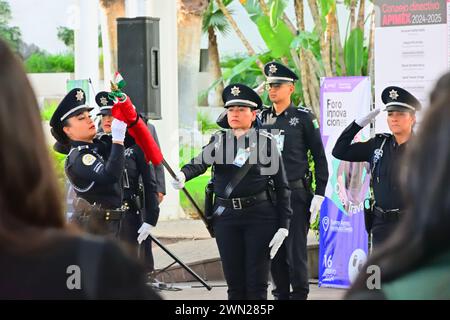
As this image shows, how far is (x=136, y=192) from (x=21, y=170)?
6.61 metres

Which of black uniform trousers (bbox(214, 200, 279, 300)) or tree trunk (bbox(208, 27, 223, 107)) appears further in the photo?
tree trunk (bbox(208, 27, 223, 107))

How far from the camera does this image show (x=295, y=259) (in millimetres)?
8398

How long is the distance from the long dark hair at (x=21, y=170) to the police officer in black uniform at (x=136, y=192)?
6.47 m

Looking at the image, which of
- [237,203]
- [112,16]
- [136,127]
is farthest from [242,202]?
[112,16]

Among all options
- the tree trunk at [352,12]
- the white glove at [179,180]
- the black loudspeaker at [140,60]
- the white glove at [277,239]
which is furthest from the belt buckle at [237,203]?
the tree trunk at [352,12]

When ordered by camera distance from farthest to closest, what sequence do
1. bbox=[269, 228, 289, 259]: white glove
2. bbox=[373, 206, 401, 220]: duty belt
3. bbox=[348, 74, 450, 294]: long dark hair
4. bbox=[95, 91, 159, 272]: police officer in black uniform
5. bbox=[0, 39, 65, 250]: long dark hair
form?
bbox=[95, 91, 159, 272]: police officer in black uniform
bbox=[269, 228, 289, 259]: white glove
bbox=[373, 206, 401, 220]: duty belt
bbox=[0, 39, 65, 250]: long dark hair
bbox=[348, 74, 450, 294]: long dark hair

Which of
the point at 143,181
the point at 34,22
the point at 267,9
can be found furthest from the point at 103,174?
the point at 34,22

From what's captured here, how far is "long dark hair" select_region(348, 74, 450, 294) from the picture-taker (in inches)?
72.8

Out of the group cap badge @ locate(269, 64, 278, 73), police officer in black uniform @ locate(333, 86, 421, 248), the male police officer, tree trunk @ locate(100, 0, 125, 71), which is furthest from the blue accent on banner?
tree trunk @ locate(100, 0, 125, 71)

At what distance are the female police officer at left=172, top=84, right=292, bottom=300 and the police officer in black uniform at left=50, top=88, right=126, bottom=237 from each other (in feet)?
2.15

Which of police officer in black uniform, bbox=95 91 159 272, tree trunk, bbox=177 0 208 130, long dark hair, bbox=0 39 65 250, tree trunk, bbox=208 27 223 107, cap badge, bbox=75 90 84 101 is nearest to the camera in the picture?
long dark hair, bbox=0 39 65 250

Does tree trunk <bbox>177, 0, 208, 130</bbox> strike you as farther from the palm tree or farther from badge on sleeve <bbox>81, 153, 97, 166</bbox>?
badge on sleeve <bbox>81, 153, 97, 166</bbox>

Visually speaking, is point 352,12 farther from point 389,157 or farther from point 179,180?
point 389,157

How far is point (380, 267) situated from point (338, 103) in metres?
7.76
